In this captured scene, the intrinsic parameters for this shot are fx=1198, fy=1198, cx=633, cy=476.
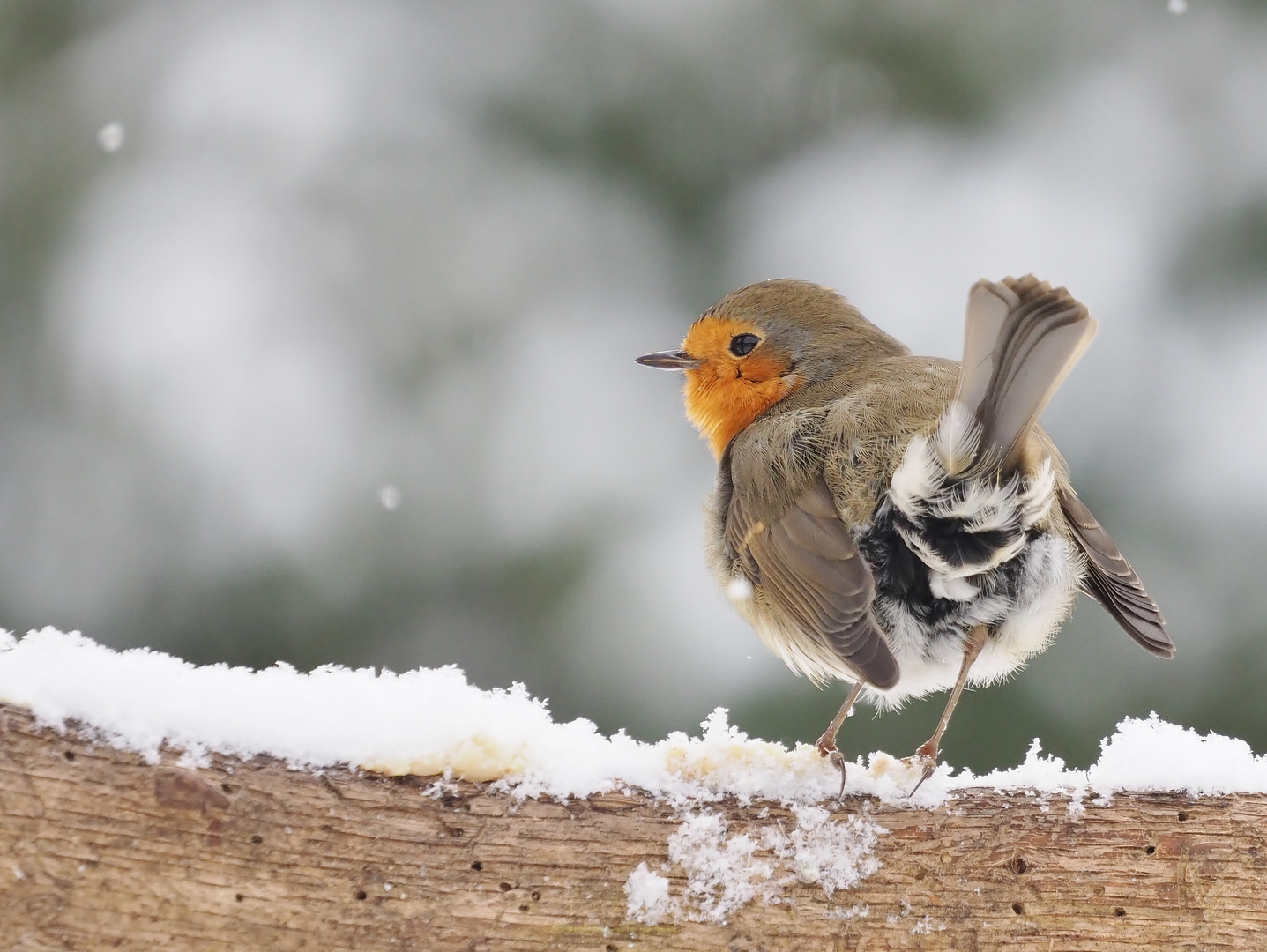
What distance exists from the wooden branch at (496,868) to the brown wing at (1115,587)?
0.70m

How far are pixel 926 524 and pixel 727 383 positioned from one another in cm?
107

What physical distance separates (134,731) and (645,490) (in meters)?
2.86

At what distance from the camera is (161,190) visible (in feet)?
15.7

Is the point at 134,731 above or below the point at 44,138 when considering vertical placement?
below

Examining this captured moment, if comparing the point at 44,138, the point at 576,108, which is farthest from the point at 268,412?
the point at 576,108

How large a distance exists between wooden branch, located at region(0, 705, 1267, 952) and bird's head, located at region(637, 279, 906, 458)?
1.58 meters

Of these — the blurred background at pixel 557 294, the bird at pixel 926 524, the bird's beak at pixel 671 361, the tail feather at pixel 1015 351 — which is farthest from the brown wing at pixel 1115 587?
the blurred background at pixel 557 294

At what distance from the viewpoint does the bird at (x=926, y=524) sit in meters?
2.48

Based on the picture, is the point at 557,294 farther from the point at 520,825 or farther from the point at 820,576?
the point at 520,825

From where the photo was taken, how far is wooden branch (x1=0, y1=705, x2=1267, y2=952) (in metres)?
1.83

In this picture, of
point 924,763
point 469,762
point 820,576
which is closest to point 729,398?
point 820,576

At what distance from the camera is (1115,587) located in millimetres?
2934

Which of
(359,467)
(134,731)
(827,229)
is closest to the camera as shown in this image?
(134,731)

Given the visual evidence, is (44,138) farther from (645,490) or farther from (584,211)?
(645,490)
